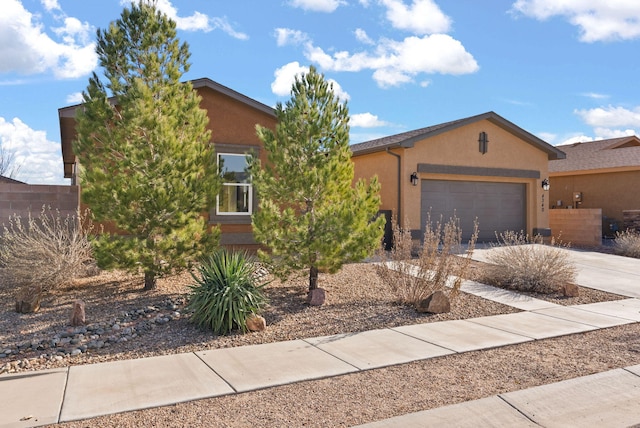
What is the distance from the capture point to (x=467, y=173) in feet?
60.2

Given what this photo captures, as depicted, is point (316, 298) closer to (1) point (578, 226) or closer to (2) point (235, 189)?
(2) point (235, 189)

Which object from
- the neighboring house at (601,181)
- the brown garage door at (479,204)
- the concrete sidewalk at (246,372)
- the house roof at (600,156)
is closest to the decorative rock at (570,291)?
the concrete sidewalk at (246,372)

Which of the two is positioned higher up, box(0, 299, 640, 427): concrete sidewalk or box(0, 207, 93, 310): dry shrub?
box(0, 207, 93, 310): dry shrub

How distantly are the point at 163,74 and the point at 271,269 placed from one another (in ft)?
13.9

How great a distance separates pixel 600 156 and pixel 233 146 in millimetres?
19750

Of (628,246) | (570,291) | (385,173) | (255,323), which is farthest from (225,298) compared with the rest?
(628,246)

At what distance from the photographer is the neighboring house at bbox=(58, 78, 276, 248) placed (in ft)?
43.3

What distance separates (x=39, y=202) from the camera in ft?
38.2

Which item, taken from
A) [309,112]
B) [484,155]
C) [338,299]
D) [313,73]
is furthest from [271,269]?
[484,155]

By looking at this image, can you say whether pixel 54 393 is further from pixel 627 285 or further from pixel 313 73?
pixel 627 285

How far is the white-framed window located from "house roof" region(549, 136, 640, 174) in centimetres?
1766

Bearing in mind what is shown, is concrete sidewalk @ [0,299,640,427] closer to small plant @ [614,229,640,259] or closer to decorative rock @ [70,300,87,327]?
decorative rock @ [70,300,87,327]

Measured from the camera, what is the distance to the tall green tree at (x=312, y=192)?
28.4 feet

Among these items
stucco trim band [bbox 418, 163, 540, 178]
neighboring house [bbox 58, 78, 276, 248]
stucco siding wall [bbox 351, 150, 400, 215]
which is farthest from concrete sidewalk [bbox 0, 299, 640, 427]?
stucco trim band [bbox 418, 163, 540, 178]
